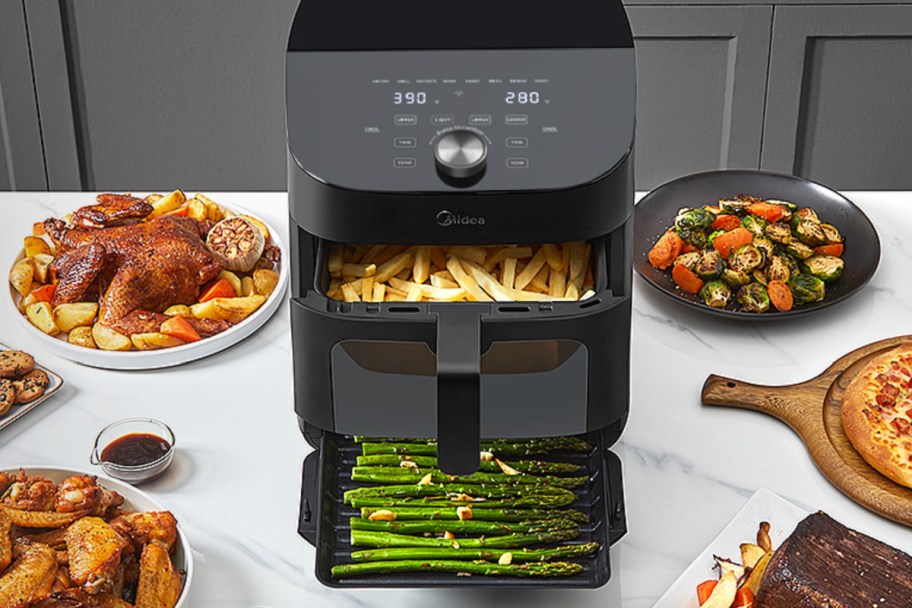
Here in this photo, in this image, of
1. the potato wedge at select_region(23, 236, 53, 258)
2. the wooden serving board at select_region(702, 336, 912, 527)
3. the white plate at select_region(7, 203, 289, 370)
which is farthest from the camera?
the potato wedge at select_region(23, 236, 53, 258)

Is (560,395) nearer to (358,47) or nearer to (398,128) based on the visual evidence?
(398,128)

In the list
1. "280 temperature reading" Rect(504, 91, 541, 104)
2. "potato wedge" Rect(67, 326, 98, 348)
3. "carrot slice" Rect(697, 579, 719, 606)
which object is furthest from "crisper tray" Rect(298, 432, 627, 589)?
"potato wedge" Rect(67, 326, 98, 348)

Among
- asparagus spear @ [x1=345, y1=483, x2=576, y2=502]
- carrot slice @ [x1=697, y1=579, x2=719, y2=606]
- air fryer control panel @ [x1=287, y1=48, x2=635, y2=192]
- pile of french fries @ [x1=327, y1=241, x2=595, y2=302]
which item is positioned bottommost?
carrot slice @ [x1=697, y1=579, x2=719, y2=606]

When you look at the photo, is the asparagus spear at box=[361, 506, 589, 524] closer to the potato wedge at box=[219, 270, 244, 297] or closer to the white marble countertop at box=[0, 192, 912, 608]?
the white marble countertop at box=[0, 192, 912, 608]

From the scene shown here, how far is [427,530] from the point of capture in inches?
53.2

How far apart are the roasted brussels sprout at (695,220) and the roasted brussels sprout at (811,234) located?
0.50 ft

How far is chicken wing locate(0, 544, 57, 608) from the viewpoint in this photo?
119 centimetres

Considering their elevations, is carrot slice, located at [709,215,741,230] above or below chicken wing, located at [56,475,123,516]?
above

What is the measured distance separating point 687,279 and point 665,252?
0.07 metres

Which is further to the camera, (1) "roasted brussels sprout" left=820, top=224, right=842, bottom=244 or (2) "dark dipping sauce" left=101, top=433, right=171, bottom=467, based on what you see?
(1) "roasted brussels sprout" left=820, top=224, right=842, bottom=244

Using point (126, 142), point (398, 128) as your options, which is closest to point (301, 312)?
point (398, 128)

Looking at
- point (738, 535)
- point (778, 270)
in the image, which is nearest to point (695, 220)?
point (778, 270)

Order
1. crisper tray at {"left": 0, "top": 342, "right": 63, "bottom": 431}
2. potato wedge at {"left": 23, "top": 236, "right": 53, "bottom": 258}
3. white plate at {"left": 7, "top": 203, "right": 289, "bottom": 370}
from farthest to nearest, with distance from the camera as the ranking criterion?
potato wedge at {"left": 23, "top": 236, "right": 53, "bottom": 258}, white plate at {"left": 7, "top": 203, "right": 289, "bottom": 370}, crisper tray at {"left": 0, "top": 342, "right": 63, "bottom": 431}

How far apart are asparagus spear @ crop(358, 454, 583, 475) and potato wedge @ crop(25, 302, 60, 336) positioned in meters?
0.66
